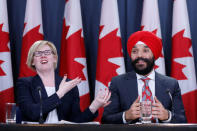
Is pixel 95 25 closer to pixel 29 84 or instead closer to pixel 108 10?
pixel 108 10

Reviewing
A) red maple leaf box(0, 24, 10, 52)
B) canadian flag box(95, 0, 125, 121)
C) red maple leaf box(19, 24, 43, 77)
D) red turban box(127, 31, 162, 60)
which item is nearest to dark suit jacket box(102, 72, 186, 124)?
red turban box(127, 31, 162, 60)

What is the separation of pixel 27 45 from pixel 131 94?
52.0 inches

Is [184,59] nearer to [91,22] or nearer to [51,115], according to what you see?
[91,22]

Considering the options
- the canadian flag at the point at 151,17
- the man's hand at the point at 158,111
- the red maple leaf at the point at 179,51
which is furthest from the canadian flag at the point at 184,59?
the man's hand at the point at 158,111

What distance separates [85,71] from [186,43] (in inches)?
42.8

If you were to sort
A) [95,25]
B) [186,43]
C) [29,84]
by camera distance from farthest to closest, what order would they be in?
[95,25] → [186,43] → [29,84]

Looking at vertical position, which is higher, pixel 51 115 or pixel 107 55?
pixel 107 55

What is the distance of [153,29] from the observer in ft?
12.4

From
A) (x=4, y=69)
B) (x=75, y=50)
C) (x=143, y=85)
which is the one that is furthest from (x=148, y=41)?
(x=4, y=69)

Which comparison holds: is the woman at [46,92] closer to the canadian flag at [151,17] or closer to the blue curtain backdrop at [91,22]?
the blue curtain backdrop at [91,22]

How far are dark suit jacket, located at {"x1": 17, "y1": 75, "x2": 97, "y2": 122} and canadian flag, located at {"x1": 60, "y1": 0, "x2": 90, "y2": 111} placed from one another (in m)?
0.62

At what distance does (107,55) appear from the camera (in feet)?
12.4

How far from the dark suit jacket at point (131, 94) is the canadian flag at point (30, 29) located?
107 cm

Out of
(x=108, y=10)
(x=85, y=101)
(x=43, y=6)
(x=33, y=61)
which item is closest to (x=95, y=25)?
(x=108, y=10)
